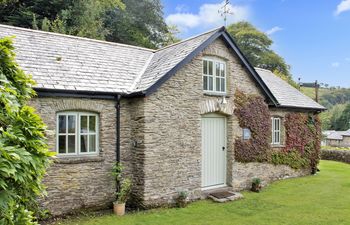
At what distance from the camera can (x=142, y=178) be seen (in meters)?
Result: 9.30

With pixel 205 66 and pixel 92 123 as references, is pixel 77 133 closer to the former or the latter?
pixel 92 123

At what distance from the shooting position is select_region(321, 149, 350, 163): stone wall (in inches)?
899

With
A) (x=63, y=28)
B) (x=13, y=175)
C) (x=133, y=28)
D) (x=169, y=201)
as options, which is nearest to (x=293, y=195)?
(x=169, y=201)

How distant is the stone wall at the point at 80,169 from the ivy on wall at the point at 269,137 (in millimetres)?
5305

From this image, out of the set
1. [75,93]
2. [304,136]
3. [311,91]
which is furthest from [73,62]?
[311,91]

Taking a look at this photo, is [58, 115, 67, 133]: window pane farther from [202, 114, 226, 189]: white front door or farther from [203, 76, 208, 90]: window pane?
[203, 76, 208, 90]: window pane

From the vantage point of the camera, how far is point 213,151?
11422 millimetres

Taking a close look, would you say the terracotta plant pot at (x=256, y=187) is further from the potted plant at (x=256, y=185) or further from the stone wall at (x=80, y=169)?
the stone wall at (x=80, y=169)

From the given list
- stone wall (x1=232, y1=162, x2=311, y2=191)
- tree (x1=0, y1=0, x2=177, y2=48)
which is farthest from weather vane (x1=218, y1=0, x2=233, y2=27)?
tree (x1=0, y1=0, x2=177, y2=48)

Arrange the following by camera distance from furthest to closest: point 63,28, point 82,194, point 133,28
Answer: point 133,28 < point 63,28 < point 82,194

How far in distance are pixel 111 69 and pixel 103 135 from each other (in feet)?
8.82

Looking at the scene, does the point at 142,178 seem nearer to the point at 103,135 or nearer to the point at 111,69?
the point at 103,135

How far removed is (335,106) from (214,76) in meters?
99.4

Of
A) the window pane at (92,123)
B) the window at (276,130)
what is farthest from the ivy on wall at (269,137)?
the window pane at (92,123)
